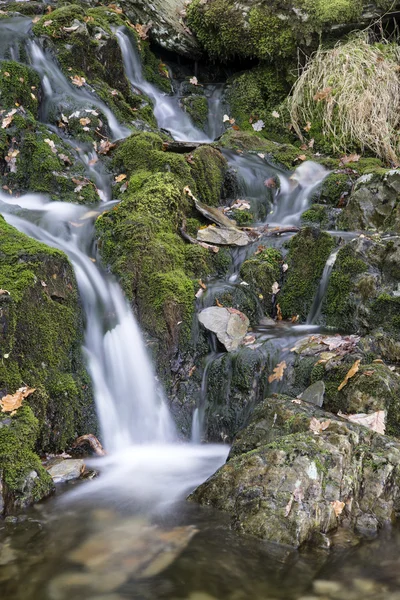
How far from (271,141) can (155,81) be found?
9.21 ft

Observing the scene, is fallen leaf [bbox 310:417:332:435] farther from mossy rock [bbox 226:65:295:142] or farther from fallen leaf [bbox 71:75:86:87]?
mossy rock [bbox 226:65:295:142]

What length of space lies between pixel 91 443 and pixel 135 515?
3.72ft

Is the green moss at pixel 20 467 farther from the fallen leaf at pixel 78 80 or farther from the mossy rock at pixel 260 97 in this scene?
the mossy rock at pixel 260 97

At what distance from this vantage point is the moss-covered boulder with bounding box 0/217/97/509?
3418 millimetres

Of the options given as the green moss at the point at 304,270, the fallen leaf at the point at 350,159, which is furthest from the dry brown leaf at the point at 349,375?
the fallen leaf at the point at 350,159

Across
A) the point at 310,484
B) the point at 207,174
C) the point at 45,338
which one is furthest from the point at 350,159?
the point at 310,484

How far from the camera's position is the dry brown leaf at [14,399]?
3645 mm

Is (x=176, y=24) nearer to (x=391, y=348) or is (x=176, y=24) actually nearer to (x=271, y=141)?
(x=271, y=141)

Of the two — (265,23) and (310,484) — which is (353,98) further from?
(310,484)

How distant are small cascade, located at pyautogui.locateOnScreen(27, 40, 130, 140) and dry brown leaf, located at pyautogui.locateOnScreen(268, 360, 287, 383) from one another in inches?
191

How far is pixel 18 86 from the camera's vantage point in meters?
7.50

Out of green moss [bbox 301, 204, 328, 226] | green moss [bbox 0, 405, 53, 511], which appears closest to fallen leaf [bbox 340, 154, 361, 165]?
green moss [bbox 301, 204, 328, 226]

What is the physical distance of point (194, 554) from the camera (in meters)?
2.77

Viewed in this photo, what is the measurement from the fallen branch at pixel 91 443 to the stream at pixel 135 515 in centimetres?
9
